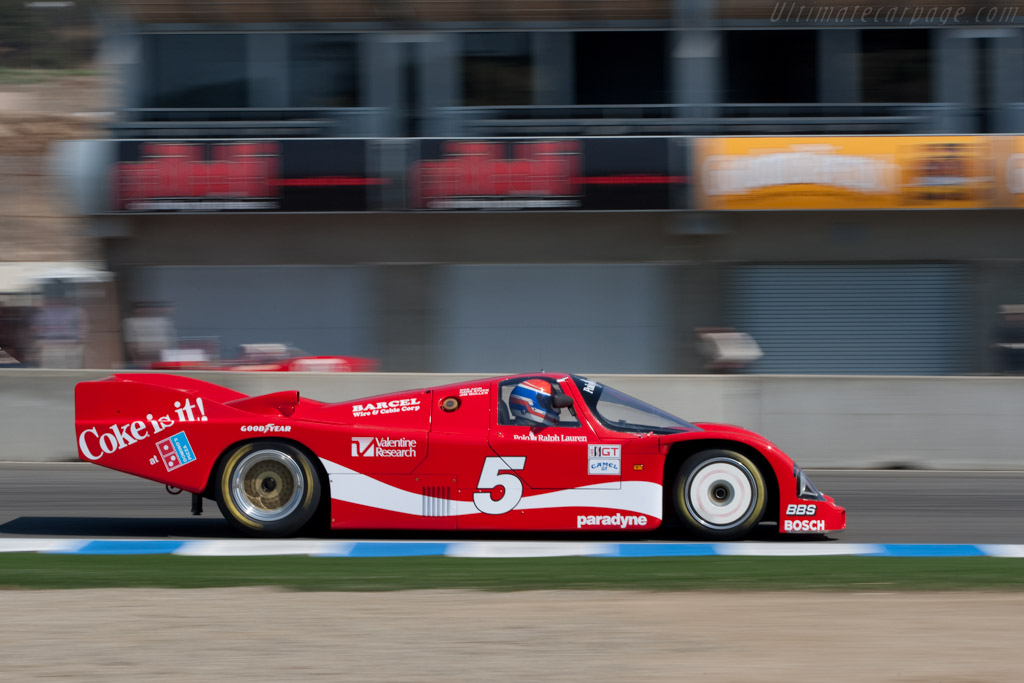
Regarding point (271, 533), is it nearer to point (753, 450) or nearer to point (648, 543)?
point (648, 543)

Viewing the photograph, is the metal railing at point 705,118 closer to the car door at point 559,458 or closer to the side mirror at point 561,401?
the side mirror at point 561,401

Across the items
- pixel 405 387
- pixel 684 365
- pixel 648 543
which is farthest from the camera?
pixel 684 365

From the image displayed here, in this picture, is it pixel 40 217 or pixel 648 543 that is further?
pixel 40 217

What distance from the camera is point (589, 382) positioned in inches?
320

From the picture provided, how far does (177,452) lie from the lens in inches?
312

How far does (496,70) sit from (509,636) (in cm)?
1446

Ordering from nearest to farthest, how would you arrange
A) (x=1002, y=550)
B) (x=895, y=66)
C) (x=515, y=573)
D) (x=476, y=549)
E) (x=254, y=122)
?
(x=515, y=573) < (x=476, y=549) < (x=1002, y=550) < (x=254, y=122) < (x=895, y=66)

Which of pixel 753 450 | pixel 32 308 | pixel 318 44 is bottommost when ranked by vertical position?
pixel 753 450

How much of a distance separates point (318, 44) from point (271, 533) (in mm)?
12449

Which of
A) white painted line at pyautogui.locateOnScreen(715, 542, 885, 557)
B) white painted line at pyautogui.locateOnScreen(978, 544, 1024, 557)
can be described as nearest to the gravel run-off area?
white painted line at pyautogui.locateOnScreen(715, 542, 885, 557)

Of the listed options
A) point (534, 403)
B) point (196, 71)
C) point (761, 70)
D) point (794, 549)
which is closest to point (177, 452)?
point (534, 403)

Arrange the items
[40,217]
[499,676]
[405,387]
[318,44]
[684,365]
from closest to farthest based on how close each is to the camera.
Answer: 1. [499,676]
2. [405,387]
3. [684,365]
4. [318,44]
5. [40,217]

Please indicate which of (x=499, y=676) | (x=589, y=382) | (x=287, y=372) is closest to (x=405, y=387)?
(x=287, y=372)

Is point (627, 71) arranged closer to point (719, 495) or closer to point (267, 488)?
point (719, 495)
